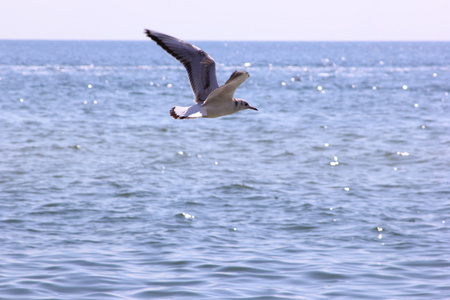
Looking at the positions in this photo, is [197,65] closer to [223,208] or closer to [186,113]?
[186,113]

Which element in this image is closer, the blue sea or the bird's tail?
the bird's tail

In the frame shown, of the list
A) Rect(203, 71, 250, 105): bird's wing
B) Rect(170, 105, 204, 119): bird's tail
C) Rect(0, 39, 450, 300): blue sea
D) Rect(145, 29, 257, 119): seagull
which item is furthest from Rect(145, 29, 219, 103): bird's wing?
Rect(0, 39, 450, 300): blue sea

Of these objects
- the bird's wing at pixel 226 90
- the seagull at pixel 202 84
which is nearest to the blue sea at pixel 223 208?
the seagull at pixel 202 84

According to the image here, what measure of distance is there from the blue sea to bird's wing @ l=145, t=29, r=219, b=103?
8.14 feet

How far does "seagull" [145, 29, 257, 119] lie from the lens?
24.4 ft

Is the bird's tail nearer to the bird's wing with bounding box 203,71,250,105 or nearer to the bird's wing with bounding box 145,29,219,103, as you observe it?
the bird's wing with bounding box 203,71,250,105

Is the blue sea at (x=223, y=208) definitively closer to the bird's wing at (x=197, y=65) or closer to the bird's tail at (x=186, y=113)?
the bird's tail at (x=186, y=113)

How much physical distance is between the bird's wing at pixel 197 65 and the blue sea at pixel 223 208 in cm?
248

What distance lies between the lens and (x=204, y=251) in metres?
9.48

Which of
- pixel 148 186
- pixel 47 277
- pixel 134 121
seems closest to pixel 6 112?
pixel 134 121

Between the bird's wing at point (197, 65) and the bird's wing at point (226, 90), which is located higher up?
the bird's wing at point (197, 65)

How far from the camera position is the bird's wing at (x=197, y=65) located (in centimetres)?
789
